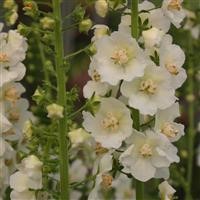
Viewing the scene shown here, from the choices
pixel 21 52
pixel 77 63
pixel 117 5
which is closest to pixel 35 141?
pixel 21 52

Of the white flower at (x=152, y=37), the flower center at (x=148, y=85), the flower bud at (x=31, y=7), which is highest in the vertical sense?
the flower bud at (x=31, y=7)

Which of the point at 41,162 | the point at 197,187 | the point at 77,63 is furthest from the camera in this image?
the point at 77,63

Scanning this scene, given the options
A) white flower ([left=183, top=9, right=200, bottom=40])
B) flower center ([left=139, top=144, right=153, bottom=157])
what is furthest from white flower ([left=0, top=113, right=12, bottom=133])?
white flower ([left=183, top=9, right=200, bottom=40])

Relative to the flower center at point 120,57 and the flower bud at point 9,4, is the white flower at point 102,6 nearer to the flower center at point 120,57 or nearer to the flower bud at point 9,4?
the flower center at point 120,57

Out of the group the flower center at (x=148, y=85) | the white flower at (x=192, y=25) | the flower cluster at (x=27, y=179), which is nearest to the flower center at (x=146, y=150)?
the flower center at (x=148, y=85)

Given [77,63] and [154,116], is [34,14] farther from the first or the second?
[77,63]

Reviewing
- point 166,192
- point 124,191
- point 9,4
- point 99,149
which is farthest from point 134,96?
point 124,191

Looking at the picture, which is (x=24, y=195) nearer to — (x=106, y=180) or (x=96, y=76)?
(x=106, y=180)
